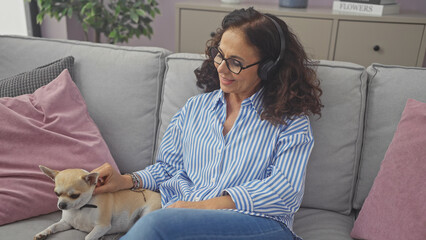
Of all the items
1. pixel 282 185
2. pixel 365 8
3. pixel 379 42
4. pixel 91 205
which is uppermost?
pixel 365 8

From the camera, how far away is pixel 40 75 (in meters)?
1.49

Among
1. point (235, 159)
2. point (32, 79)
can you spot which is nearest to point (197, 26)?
point (32, 79)

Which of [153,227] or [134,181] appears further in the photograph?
[134,181]

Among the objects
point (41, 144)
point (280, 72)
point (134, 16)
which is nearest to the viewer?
point (280, 72)

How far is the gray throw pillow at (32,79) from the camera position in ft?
4.76

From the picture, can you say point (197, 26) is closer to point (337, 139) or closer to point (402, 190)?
point (337, 139)

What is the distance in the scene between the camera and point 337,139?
1.35 metres

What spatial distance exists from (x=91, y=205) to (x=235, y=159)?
0.44m

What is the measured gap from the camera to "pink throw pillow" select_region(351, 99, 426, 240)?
110 centimetres

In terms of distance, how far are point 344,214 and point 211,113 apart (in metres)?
0.60

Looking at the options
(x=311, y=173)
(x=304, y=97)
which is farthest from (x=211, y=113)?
(x=311, y=173)

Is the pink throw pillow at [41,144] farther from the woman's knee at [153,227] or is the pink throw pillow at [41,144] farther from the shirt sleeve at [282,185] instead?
the shirt sleeve at [282,185]

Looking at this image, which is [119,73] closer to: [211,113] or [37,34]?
[211,113]

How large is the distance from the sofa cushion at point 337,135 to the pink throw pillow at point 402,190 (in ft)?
0.45
